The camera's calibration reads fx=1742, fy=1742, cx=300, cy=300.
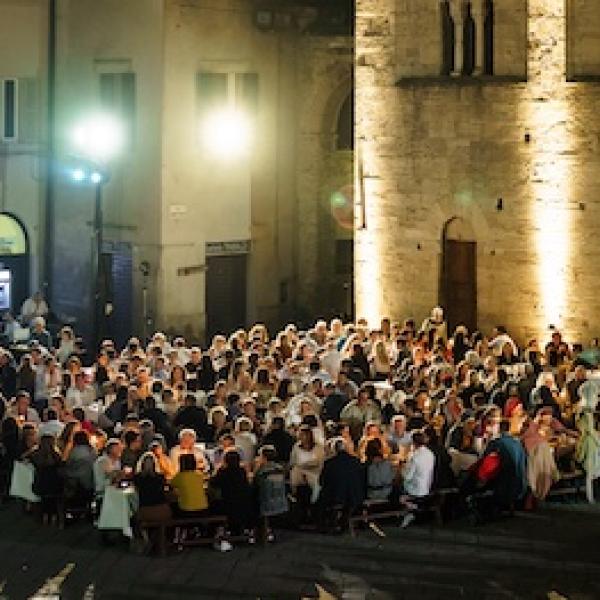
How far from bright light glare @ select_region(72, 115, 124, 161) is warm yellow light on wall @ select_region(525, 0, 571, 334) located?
30.9 ft

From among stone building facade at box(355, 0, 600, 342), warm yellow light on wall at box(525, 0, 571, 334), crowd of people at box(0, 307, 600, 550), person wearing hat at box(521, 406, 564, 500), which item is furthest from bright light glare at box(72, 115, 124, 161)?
person wearing hat at box(521, 406, 564, 500)

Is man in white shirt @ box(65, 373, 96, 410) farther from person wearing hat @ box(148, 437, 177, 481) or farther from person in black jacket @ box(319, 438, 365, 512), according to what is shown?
person in black jacket @ box(319, 438, 365, 512)

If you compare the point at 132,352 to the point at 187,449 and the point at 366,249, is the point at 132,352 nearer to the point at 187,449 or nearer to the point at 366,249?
the point at 366,249

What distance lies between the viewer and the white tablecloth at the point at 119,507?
20.4m

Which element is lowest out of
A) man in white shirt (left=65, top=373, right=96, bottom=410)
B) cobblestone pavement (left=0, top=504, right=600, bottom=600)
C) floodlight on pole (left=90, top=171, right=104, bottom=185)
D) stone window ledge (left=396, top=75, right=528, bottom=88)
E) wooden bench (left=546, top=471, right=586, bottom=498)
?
cobblestone pavement (left=0, top=504, right=600, bottom=600)

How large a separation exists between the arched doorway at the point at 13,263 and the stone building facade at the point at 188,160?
17 cm

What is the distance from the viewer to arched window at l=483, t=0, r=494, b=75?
3111cm

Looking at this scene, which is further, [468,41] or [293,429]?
[468,41]

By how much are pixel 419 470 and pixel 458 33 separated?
40.6 feet

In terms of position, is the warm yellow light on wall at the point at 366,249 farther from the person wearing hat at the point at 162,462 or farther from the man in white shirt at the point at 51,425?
the person wearing hat at the point at 162,462

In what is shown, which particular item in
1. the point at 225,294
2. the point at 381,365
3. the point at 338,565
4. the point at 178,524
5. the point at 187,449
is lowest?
the point at 338,565

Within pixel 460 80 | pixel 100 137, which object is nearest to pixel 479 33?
pixel 460 80

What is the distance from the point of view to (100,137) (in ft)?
117

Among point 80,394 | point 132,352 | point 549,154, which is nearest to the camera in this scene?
point 80,394
